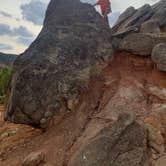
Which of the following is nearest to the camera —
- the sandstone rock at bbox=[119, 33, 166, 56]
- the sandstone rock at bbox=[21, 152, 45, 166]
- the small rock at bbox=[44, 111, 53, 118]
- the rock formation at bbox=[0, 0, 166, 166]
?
the rock formation at bbox=[0, 0, 166, 166]

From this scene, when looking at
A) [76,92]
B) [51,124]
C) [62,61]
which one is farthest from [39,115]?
[62,61]

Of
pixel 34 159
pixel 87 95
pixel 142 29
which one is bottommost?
pixel 34 159

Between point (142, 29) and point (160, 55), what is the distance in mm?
3397

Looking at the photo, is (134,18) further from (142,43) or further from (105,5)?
(142,43)

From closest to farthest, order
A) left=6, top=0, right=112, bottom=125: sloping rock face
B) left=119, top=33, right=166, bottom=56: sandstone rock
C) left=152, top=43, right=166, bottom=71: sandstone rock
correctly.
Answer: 1. left=6, top=0, right=112, bottom=125: sloping rock face
2. left=152, top=43, right=166, bottom=71: sandstone rock
3. left=119, top=33, right=166, bottom=56: sandstone rock

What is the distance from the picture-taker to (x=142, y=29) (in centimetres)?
1599

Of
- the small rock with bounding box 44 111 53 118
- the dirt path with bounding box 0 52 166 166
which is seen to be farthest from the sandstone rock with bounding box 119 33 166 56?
the small rock with bounding box 44 111 53 118

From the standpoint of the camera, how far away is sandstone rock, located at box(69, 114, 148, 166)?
30.8 feet

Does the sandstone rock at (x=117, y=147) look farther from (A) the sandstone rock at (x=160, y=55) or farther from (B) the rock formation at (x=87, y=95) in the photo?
(A) the sandstone rock at (x=160, y=55)

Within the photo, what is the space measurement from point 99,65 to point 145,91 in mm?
2491

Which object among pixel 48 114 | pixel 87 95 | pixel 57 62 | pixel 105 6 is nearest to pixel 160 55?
pixel 87 95

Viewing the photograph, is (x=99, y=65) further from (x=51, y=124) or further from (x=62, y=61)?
(x=51, y=124)

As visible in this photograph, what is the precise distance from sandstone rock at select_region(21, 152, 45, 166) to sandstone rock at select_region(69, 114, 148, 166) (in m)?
1.29

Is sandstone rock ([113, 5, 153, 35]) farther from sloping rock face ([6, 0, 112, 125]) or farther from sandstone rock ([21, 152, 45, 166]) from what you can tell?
sandstone rock ([21, 152, 45, 166])
